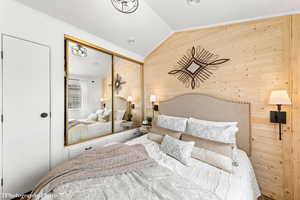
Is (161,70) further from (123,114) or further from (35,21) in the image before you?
(35,21)

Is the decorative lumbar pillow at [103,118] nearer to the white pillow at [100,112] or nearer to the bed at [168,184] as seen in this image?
the white pillow at [100,112]

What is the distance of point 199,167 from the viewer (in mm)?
1473

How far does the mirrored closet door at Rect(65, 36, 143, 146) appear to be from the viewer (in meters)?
2.12

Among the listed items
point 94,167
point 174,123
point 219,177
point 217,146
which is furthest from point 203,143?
point 94,167

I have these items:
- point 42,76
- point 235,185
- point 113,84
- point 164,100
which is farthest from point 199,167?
point 42,76

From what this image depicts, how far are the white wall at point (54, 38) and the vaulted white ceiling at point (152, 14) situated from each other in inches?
4.2

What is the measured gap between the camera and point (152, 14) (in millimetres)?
2252

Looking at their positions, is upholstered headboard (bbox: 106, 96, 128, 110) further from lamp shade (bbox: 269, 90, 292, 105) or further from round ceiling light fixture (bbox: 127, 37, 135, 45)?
lamp shade (bbox: 269, 90, 292, 105)

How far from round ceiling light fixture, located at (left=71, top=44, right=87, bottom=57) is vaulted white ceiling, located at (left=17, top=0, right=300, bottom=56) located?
316 mm

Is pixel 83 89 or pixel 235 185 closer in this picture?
pixel 235 185

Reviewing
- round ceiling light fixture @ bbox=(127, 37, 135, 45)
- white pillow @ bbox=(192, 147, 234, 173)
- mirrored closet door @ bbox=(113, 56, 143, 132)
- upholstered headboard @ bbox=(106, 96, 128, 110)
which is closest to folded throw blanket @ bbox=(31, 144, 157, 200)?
white pillow @ bbox=(192, 147, 234, 173)

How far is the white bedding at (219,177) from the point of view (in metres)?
1.10

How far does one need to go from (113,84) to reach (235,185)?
8.35ft

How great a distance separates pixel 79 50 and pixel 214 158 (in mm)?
2601
